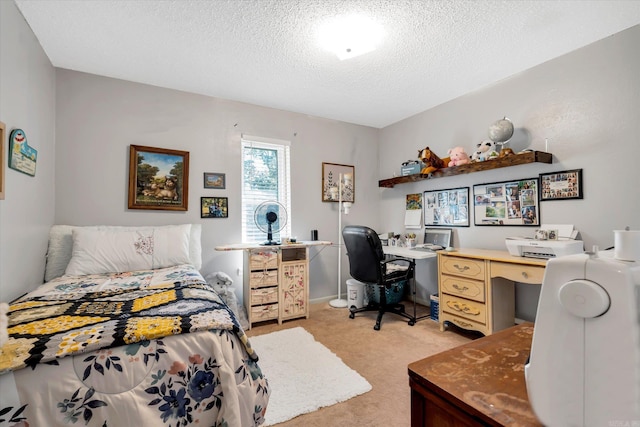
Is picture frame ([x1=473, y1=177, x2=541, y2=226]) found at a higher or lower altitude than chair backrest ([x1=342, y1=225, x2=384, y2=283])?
higher

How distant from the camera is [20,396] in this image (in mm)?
897

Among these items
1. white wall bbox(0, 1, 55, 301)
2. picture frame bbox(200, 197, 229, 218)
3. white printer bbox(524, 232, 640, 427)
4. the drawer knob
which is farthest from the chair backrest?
white wall bbox(0, 1, 55, 301)

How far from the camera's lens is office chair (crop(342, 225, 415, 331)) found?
2.69m

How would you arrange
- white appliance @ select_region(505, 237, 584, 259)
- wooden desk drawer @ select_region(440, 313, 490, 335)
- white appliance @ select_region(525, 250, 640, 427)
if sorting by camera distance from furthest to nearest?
wooden desk drawer @ select_region(440, 313, 490, 335) < white appliance @ select_region(505, 237, 584, 259) < white appliance @ select_region(525, 250, 640, 427)

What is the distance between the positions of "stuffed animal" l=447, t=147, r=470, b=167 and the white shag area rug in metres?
2.25

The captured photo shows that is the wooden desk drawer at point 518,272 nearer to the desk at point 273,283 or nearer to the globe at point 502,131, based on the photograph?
the globe at point 502,131

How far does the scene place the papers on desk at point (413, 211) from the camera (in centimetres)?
355

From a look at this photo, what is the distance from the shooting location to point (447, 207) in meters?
3.22

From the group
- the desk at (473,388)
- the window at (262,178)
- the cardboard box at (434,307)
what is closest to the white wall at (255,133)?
the window at (262,178)

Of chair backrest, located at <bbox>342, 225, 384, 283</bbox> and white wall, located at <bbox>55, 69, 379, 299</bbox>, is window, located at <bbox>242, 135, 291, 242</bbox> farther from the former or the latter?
chair backrest, located at <bbox>342, 225, 384, 283</bbox>

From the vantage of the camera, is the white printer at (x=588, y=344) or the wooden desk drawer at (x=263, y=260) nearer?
the white printer at (x=588, y=344)

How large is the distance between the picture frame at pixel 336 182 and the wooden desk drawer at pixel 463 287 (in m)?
1.67

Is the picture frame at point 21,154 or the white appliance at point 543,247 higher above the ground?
the picture frame at point 21,154

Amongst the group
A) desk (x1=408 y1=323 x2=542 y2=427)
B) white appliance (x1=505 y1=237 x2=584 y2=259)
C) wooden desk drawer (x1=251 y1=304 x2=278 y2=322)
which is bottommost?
wooden desk drawer (x1=251 y1=304 x2=278 y2=322)
